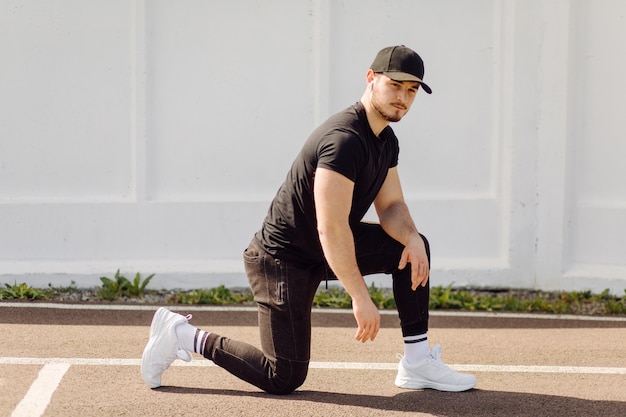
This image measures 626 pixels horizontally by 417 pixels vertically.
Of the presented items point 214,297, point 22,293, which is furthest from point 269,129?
point 22,293

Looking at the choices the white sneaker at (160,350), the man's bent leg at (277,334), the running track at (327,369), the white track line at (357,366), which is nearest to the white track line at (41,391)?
the running track at (327,369)

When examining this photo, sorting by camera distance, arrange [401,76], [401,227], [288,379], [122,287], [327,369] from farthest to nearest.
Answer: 1. [122,287]
2. [327,369]
3. [401,227]
4. [288,379]
5. [401,76]

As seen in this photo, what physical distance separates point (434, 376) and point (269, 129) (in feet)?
11.9

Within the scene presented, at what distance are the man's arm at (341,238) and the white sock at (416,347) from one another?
517mm

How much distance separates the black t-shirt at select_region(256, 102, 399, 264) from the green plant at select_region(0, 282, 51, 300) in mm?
3227

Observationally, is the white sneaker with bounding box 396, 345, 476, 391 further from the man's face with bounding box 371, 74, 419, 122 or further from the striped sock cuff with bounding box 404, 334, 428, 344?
the man's face with bounding box 371, 74, 419, 122

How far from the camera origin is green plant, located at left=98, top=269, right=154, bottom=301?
7.57 m

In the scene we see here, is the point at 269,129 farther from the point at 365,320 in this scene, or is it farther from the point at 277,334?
the point at 365,320

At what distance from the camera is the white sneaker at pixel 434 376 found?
15.8 feet

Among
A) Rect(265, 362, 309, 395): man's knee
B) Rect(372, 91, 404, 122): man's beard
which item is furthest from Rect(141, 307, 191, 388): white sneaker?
Rect(372, 91, 404, 122): man's beard

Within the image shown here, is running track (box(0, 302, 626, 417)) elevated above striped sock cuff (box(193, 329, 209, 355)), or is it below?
below

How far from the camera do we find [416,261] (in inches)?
182

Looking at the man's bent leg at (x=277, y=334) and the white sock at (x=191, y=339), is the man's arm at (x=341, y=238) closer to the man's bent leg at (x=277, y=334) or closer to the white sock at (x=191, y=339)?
the man's bent leg at (x=277, y=334)

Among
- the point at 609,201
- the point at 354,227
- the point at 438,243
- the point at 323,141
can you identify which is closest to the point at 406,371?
the point at 354,227
